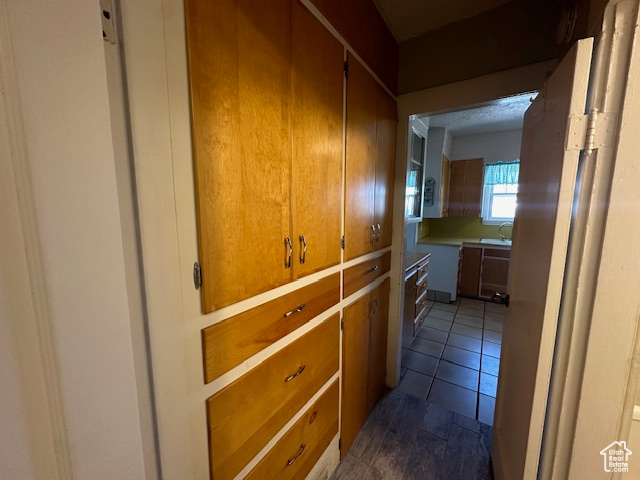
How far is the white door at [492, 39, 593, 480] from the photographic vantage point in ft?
2.37

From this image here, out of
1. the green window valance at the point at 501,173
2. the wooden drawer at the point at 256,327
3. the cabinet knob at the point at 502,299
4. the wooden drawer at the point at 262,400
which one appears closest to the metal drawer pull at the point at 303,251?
the wooden drawer at the point at 256,327

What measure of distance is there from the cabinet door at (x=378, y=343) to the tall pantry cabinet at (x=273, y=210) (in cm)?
34

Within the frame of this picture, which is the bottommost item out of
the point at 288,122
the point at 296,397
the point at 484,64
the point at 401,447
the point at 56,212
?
the point at 401,447

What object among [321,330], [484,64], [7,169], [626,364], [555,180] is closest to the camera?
[7,169]

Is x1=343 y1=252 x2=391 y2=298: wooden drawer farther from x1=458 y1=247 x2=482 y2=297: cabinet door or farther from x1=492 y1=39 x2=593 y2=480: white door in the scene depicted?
x1=458 y1=247 x2=482 y2=297: cabinet door

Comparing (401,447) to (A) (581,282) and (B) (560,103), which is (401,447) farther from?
(B) (560,103)

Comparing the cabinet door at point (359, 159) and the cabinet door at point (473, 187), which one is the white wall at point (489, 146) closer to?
the cabinet door at point (473, 187)

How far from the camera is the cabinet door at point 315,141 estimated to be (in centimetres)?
92

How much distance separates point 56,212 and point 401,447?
196 cm

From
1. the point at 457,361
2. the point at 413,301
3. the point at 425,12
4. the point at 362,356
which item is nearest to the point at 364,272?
the point at 362,356

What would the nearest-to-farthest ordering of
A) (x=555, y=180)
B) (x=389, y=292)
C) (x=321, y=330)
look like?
(x=555, y=180), (x=321, y=330), (x=389, y=292)

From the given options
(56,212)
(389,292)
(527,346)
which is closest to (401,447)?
(389,292)

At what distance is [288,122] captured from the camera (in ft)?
2.90

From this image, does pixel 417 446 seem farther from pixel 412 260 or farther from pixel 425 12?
pixel 425 12
